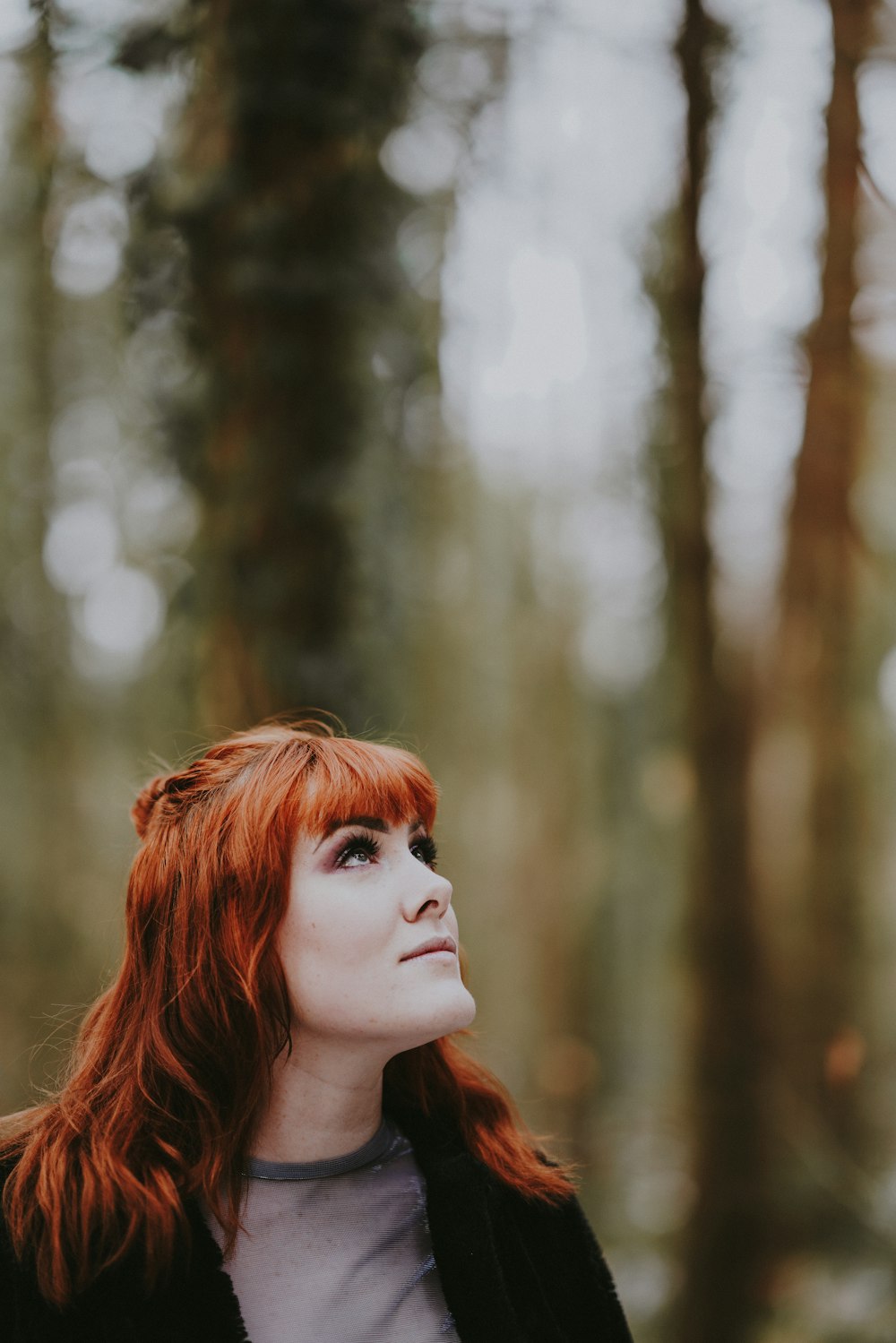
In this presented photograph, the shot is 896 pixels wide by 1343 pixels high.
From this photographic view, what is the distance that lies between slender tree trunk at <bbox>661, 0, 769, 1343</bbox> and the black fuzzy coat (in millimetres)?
1489

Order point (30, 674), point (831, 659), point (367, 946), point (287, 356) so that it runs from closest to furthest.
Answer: point (367, 946)
point (287, 356)
point (30, 674)
point (831, 659)

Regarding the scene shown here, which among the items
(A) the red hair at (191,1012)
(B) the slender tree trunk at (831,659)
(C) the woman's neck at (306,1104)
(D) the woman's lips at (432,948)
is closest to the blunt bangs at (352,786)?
A: (A) the red hair at (191,1012)

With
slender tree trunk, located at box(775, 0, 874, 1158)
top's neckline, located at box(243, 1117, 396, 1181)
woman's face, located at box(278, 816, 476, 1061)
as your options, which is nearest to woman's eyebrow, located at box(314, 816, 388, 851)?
woman's face, located at box(278, 816, 476, 1061)

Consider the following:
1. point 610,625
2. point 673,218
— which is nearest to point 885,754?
point 610,625

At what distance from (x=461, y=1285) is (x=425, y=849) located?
18.7 inches

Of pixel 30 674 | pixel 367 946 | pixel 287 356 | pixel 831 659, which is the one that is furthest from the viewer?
pixel 831 659

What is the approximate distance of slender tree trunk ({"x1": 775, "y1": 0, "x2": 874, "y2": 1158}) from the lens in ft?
8.82

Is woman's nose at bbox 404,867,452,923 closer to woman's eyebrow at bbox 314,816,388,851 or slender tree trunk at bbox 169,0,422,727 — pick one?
woman's eyebrow at bbox 314,816,388,851

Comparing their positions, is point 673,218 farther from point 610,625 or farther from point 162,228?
point 162,228

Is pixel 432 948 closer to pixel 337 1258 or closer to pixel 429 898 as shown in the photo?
pixel 429 898

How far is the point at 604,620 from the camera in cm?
283

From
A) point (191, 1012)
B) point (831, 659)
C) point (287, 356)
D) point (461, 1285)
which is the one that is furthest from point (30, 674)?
point (831, 659)

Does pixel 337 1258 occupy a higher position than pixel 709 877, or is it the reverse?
pixel 337 1258

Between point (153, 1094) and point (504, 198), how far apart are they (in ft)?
7.86
